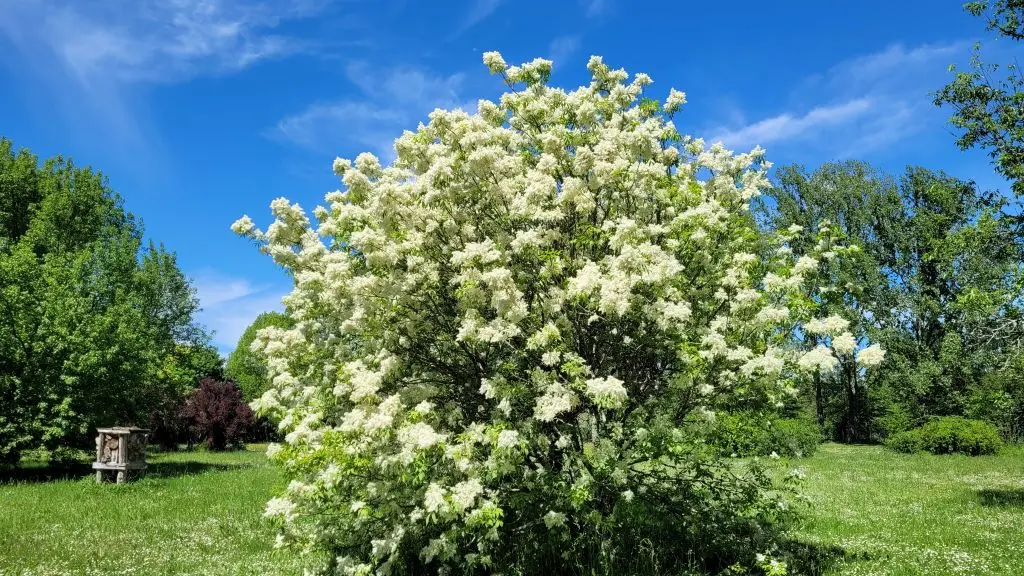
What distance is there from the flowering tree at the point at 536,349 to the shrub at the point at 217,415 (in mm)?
35262

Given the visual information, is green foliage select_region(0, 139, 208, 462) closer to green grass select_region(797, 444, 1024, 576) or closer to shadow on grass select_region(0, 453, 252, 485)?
shadow on grass select_region(0, 453, 252, 485)

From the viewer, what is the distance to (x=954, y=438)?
33.3 meters

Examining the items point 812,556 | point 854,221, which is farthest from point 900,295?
point 812,556

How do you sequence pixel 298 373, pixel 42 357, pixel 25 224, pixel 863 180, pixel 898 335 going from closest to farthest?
1. pixel 298 373
2. pixel 42 357
3. pixel 25 224
4. pixel 898 335
5. pixel 863 180

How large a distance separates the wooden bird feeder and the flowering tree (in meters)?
15.3

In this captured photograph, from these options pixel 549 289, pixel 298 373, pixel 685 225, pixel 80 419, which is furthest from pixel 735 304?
pixel 80 419

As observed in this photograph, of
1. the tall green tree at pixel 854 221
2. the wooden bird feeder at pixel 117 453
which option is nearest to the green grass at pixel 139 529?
the wooden bird feeder at pixel 117 453

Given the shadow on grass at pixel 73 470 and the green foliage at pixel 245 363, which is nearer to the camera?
the shadow on grass at pixel 73 470

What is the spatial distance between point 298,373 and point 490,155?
485cm

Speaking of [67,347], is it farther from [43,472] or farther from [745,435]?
[745,435]

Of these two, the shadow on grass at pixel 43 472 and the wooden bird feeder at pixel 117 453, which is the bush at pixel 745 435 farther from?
the shadow on grass at pixel 43 472

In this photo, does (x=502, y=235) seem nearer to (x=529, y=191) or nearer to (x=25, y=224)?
(x=529, y=191)

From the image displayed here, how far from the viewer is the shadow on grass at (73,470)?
23.2 m

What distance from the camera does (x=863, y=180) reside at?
49.2 metres
